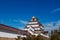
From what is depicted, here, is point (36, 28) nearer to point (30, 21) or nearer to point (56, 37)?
point (30, 21)

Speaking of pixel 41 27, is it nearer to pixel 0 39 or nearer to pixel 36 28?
pixel 36 28

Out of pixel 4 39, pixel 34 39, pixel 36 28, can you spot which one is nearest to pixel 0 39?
pixel 4 39

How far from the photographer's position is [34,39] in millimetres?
14969

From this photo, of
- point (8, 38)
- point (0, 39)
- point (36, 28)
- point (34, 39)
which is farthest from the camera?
point (36, 28)

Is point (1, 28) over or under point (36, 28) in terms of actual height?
under

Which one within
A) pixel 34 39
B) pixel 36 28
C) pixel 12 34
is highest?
pixel 36 28

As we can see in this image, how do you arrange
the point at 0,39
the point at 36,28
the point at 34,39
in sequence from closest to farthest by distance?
the point at 34,39
the point at 0,39
the point at 36,28

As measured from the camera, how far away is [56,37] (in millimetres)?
15578

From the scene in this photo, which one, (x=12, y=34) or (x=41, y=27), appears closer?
(x=12, y=34)

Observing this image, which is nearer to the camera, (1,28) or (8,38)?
(1,28)

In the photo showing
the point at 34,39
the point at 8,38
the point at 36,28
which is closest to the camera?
the point at 34,39

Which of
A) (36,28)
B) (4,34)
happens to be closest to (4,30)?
(4,34)

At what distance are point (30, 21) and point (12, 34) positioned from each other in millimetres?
15536

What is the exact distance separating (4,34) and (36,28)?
55.7ft
